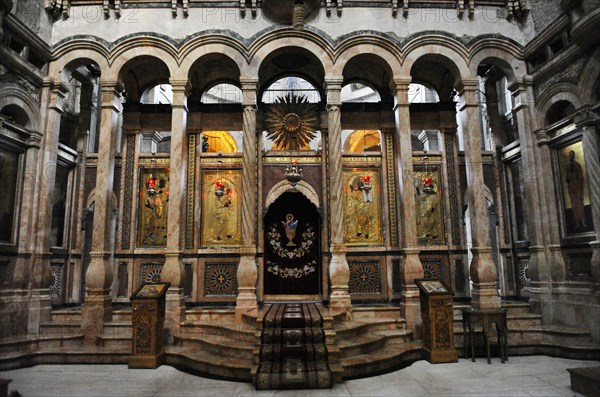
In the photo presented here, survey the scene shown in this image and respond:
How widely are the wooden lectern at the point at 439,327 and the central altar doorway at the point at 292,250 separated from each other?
3.60 meters

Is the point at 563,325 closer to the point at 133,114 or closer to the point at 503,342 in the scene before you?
the point at 503,342

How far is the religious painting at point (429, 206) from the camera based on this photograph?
33.5ft

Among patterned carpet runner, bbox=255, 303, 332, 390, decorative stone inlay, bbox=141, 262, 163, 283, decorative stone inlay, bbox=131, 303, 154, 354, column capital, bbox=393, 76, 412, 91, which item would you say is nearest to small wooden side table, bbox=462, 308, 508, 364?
patterned carpet runner, bbox=255, 303, 332, 390

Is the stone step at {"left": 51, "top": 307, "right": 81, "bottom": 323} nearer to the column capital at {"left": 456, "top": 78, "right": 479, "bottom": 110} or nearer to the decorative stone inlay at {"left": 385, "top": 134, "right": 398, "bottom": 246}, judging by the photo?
the decorative stone inlay at {"left": 385, "top": 134, "right": 398, "bottom": 246}

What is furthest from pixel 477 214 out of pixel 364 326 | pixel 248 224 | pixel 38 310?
pixel 38 310

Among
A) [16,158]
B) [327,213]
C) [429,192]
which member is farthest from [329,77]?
[16,158]

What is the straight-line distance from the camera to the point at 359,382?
233 inches

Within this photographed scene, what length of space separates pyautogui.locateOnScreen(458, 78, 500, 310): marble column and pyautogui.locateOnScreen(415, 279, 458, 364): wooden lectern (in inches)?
64.6

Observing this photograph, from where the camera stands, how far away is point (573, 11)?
758cm

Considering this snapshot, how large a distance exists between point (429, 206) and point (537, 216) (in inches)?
94.4

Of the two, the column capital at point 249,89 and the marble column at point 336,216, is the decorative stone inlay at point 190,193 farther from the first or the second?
the marble column at point 336,216

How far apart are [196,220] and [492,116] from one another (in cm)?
798

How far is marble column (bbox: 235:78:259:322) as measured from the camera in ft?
26.8

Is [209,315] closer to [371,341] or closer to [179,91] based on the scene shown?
[371,341]
